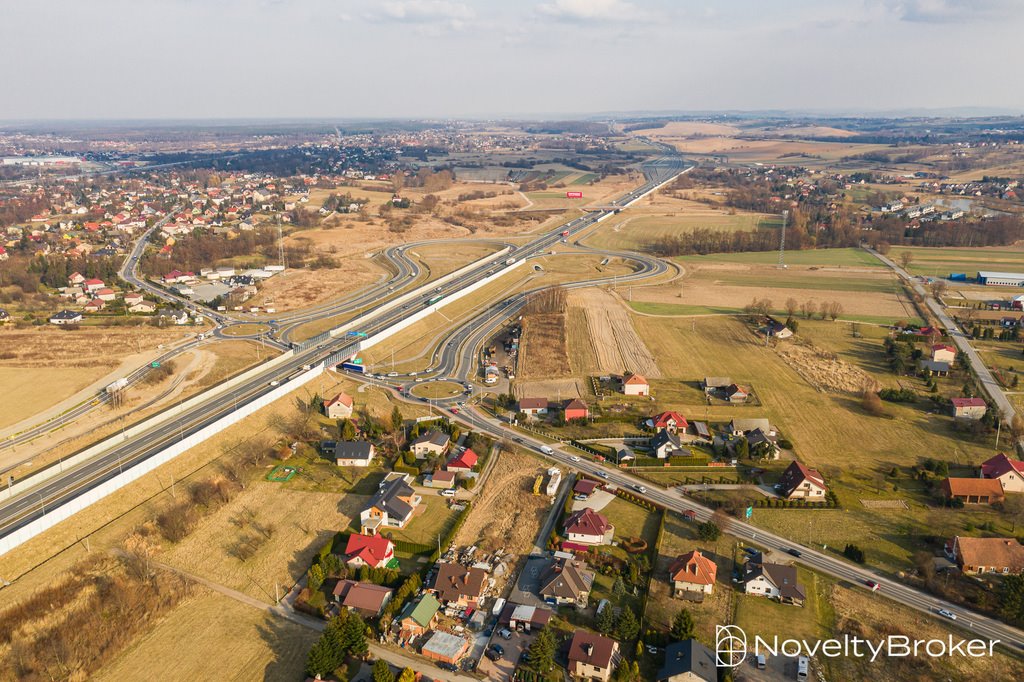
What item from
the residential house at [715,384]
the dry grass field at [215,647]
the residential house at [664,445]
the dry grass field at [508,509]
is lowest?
the dry grass field at [215,647]

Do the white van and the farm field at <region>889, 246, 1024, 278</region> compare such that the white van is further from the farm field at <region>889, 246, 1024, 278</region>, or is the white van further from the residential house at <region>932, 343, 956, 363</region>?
the farm field at <region>889, 246, 1024, 278</region>

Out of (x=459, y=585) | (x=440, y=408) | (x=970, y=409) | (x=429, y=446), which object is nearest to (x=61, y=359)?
(x=440, y=408)

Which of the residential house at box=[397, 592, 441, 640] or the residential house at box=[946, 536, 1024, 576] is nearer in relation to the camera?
the residential house at box=[397, 592, 441, 640]

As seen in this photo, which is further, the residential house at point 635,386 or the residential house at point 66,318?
the residential house at point 66,318

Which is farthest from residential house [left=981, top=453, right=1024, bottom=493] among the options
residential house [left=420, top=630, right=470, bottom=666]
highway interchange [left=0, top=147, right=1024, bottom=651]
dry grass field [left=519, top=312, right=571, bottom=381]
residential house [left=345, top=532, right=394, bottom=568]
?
residential house [left=345, top=532, right=394, bottom=568]

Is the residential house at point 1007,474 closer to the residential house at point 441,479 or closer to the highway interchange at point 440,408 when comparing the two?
the highway interchange at point 440,408

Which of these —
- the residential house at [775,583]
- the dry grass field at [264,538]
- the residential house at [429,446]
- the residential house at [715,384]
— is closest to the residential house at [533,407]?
the residential house at [429,446]

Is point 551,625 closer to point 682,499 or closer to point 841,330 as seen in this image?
point 682,499

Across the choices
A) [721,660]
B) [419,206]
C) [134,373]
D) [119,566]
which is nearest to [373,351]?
[134,373]

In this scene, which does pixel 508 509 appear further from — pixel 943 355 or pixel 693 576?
pixel 943 355
